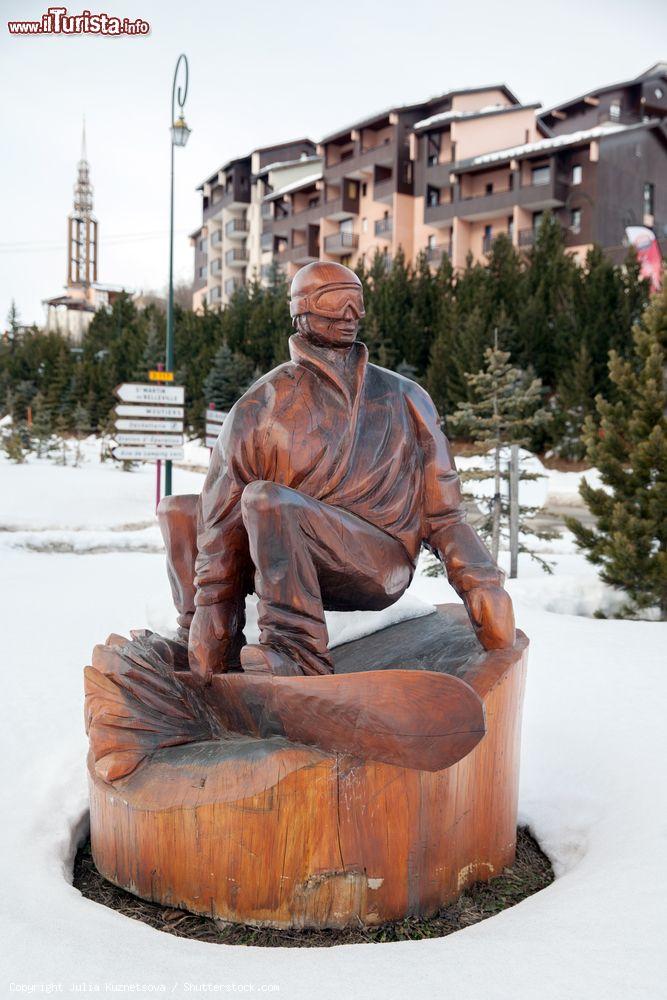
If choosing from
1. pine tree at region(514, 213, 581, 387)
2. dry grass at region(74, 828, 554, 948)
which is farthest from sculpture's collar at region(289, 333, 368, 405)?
pine tree at region(514, 213, 581, 387)

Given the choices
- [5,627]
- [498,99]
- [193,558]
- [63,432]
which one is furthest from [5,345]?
[193,558]

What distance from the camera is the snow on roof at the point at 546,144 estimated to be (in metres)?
22.1

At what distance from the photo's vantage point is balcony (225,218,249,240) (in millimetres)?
35062

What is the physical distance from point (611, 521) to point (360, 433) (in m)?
4.68

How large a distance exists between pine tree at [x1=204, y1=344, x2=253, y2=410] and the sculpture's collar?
17564 mm

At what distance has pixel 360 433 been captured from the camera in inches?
93.0

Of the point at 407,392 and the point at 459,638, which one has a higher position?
the point at 407,392

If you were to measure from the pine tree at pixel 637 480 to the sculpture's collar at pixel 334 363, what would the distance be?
424cm

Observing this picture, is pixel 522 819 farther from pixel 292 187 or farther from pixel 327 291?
A: pixel 292 187

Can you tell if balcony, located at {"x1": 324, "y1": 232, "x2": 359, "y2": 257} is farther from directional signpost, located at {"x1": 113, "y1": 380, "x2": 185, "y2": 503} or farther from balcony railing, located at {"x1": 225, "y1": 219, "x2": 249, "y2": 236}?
directional signpost, located at {"x1": 113, "y1": 380, "x2": 185, "y2": 503}

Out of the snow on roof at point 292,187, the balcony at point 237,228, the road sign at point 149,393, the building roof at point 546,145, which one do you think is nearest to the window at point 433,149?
the building roof at point 546,145

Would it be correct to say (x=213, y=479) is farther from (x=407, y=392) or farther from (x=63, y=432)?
(x=63, y=432)

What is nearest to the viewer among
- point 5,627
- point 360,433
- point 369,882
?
point 369,882

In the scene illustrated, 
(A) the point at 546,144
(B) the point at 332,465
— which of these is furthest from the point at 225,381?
(B) the point at 332,465
